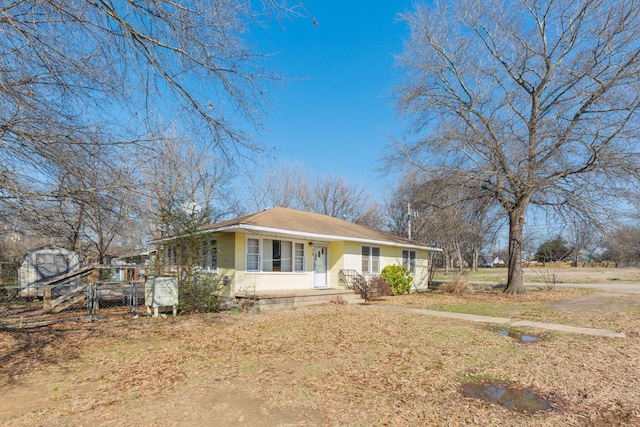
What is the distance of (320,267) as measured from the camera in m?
15.7

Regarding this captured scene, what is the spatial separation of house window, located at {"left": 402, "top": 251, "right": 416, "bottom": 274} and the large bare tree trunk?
495 centimetres

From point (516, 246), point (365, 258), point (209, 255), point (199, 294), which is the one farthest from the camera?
point (365, 258)

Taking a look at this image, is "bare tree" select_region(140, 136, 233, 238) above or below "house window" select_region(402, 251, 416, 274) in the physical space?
above

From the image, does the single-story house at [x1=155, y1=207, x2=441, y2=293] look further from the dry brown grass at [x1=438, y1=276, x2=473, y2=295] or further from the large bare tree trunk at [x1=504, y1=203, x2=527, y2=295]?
the large bare tree trunk at [x1=504, y1=203, x2=527, y2=295]

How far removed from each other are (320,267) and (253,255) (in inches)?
150

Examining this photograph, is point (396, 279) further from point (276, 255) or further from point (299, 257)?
point (276, 255)

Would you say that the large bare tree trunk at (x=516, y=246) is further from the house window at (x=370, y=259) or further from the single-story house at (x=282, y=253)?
the house window at (x=370, y=259)

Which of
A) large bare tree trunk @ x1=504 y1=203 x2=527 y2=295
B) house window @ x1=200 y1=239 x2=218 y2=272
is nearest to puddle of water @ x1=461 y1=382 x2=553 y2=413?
house window @ x1=200 y1=239 x2=218 y2=272

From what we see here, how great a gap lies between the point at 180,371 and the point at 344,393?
8.36ft

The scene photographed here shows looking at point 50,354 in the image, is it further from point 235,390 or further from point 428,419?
point 428,419

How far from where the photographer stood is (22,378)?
5.11 meters

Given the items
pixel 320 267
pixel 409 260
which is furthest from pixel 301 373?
pixel 409 260

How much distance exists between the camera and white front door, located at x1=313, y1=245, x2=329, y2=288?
15342mm

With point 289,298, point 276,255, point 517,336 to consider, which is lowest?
point 517,336
